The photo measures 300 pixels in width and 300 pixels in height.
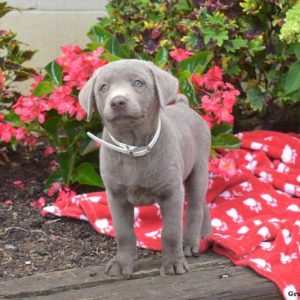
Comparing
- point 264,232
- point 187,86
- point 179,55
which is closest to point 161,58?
point 179,55

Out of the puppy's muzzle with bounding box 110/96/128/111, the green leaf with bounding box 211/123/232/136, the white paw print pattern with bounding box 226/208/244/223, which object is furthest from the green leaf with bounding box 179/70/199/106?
the puppy's muzzle with bounding box 110/96/128/111

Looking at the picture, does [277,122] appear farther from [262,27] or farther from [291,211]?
[291,211]

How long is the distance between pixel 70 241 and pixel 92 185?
672mm

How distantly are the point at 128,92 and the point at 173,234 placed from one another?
76cm

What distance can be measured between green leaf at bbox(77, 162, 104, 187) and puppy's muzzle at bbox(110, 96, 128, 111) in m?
1.33

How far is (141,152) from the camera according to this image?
295 centimetres

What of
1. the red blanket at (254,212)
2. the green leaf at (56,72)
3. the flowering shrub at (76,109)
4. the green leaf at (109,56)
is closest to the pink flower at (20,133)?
the flowering shrub at (76,109)

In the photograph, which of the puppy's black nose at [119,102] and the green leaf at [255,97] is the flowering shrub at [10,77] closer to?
the puppy's black nose at [119,102]

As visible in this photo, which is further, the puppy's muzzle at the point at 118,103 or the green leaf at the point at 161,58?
the green leaf at the point at 161,58

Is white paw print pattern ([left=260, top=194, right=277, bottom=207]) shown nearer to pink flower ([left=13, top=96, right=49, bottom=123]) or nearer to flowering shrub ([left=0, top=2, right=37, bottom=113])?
pink flower ([left=13, top=96, right=49, bottom=123])

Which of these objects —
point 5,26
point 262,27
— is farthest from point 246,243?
point 5,26

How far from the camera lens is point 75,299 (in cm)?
292

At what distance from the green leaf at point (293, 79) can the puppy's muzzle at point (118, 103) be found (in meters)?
2.07

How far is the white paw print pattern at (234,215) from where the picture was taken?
3.92 metres
